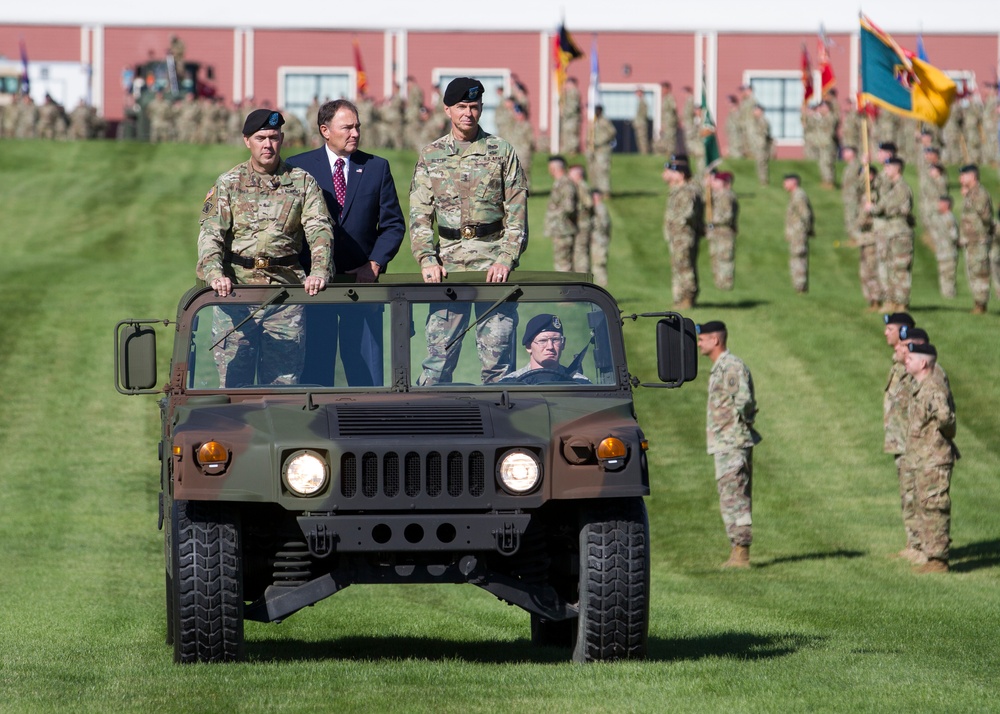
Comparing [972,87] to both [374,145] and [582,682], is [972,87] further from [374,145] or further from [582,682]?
[582,682]

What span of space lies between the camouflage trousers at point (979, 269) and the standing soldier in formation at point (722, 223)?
407cm

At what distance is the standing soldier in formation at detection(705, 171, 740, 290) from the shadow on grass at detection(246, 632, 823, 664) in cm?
1895

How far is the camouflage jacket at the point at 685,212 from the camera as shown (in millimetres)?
26016

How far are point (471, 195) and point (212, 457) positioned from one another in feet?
8.99

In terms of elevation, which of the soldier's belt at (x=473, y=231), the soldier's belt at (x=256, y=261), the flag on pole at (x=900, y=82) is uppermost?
the flag on pole at (x=900, y=82)

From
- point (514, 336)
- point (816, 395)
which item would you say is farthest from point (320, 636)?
point (816, 395)

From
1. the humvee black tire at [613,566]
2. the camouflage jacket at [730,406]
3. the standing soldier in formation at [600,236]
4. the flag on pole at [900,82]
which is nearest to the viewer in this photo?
the humvee black tire at [613,566]

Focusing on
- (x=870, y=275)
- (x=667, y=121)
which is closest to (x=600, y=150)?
(x=667, y=121)

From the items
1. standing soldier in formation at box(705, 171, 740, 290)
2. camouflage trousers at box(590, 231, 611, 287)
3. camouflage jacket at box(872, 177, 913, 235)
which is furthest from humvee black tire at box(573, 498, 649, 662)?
camouflage trousers at box(590, 231, 611, 287)

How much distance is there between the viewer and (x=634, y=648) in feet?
28.5

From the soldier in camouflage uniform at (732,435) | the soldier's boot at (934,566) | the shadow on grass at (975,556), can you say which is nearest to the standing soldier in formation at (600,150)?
the shadow on grass at (975,556)

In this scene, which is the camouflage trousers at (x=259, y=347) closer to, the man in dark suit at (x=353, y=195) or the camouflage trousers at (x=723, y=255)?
the man in dark suit at (x=353, y=195)

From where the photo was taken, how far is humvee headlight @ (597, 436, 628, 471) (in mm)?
8250

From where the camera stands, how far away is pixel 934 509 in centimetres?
1562
